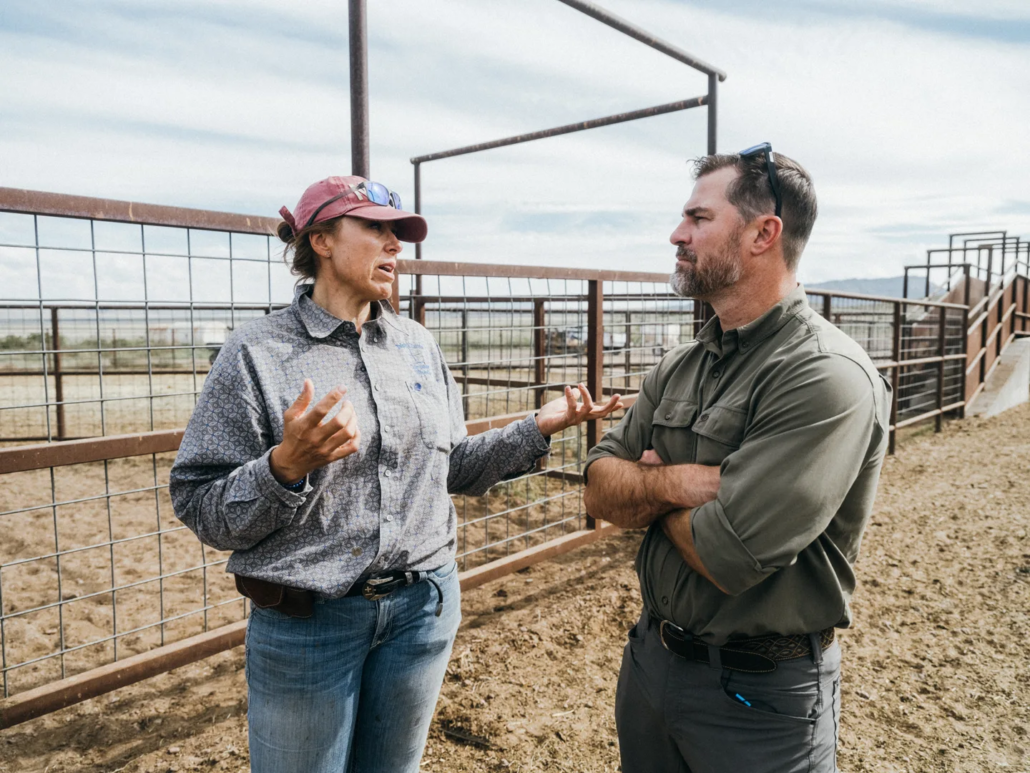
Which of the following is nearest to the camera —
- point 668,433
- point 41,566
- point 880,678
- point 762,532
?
point 762,532

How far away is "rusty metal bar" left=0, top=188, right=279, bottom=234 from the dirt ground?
200 cm

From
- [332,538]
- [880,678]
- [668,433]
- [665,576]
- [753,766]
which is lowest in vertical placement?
[880,678]

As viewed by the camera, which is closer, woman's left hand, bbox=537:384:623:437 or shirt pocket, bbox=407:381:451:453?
shirt pocket, bbox=407:381:451:453

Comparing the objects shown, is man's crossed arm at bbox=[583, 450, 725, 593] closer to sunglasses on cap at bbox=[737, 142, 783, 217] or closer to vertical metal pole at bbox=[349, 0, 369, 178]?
sunglasses on cap at bbox=[737, 142, 783, 217]

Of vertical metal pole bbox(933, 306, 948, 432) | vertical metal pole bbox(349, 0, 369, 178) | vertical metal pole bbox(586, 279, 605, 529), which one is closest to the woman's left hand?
vertical metal pole bbox(349, 0, 369, 178)

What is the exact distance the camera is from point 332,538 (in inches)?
65.5

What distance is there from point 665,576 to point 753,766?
1.48 feet

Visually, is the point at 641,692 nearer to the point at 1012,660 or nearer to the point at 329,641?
the point at 329,641

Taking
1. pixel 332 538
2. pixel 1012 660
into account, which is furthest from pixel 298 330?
pixel 1012 660

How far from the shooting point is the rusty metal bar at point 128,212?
2.10 m

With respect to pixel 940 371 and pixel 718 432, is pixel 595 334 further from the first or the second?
pixel 940 371

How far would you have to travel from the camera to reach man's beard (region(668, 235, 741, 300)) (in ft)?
5.97

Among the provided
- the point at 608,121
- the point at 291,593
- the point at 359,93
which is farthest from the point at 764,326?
the point at 608,121

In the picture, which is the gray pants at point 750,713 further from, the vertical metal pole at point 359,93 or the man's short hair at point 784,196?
the vertical metal pole at point 359,93
